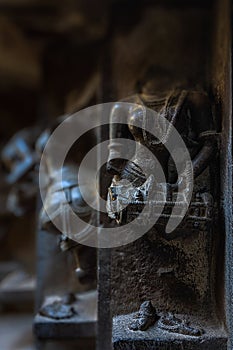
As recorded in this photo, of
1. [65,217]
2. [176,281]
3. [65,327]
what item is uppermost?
[65,217]

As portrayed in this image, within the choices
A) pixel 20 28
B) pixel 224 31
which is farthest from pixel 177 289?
pixel 20 28

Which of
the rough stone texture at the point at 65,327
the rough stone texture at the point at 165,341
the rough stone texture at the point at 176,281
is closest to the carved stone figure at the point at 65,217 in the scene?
the rough stone texture at the point at 65,327

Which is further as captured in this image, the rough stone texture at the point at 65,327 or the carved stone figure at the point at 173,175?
the rough stone texture at the point at 65,327

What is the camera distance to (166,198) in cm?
78

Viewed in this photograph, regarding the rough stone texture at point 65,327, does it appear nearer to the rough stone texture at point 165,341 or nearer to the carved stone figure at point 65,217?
the carved stone figure at point 65,217

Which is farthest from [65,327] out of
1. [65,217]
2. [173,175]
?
[173,175]

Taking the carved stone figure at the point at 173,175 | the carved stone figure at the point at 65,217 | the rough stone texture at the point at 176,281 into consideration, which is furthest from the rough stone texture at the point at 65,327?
the carved stone figure at the point at 173,175

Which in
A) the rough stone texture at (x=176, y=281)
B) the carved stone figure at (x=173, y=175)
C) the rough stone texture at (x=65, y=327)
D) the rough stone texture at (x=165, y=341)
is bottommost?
the rough stone texture at (x=65, y=327)

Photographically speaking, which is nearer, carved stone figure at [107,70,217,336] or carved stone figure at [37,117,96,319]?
carved stone figure at [107,70,217,336]

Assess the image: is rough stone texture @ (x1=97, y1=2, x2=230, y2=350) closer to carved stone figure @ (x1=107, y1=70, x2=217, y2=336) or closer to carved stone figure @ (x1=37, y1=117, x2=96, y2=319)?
carved stone figure @ (x1=107, y1=70, x2=217, y2=336)

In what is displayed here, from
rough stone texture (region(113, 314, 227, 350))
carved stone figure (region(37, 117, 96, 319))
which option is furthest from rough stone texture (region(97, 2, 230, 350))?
carved stone figure (region(37, 117, 96, 319))

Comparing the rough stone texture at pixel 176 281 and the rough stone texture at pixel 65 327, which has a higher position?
the rough stone texture at pixel 176 281

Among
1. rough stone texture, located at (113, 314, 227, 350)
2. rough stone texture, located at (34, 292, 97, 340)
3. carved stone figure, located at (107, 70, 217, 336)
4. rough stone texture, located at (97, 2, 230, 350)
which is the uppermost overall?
carved stone figure, located at (107, 70, 217, 336)

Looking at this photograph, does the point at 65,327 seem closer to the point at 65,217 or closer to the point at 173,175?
the point at 65,217
